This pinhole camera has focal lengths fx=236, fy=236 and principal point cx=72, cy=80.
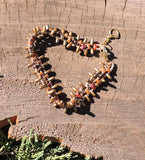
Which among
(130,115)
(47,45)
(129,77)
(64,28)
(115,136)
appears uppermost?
(64,28)

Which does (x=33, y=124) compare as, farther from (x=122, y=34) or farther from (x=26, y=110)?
(x=122, y=34)

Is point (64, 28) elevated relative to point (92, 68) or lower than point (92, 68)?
elevated

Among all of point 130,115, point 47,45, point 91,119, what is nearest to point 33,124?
point 91,119

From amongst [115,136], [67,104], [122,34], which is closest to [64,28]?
[122,34]

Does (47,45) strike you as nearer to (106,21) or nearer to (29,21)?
(29,21)
